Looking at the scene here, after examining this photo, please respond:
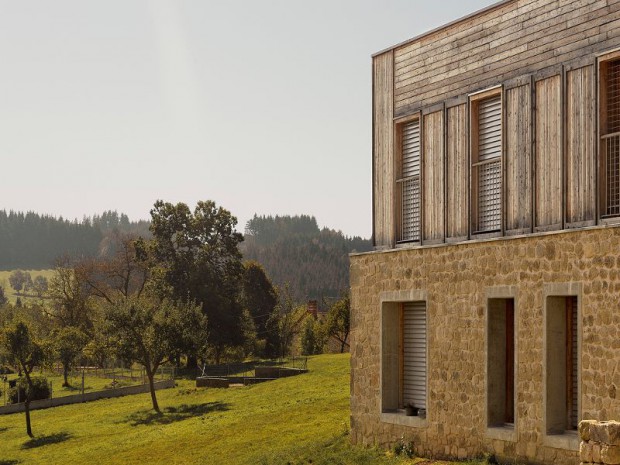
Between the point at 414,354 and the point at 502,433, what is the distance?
4127mm

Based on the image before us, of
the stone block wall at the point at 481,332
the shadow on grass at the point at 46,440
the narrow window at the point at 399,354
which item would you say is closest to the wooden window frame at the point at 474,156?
the stone block wall at the point at 481,332

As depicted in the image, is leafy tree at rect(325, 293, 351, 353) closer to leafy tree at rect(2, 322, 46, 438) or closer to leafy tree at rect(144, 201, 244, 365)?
leafy tree at rect(144, 201, 244, 365)

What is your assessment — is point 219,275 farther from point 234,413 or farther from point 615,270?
point 615,270

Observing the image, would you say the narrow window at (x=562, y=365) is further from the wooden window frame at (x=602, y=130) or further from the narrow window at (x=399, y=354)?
the narrow window at (x=399, y=354)

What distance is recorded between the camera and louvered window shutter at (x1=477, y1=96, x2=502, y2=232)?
64.0 ft

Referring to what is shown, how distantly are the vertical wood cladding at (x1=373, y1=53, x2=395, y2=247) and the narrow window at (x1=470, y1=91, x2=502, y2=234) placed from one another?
9.86ft

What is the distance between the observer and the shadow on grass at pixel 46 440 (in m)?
41.2

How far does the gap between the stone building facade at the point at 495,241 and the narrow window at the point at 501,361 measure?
3 centimetres

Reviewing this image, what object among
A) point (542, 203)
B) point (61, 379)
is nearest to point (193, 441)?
point (542, 203)

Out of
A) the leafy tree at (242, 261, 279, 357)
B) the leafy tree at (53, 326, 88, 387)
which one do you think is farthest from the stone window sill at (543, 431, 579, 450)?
the leafy tree at (242, 261, 279, 357)

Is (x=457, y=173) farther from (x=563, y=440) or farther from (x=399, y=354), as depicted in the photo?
(x=563, y=440)

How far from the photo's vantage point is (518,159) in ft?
61.5

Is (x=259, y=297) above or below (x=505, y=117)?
below

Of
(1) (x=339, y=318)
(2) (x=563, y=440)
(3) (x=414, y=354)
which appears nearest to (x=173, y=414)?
(3) (x=414, y=354)
